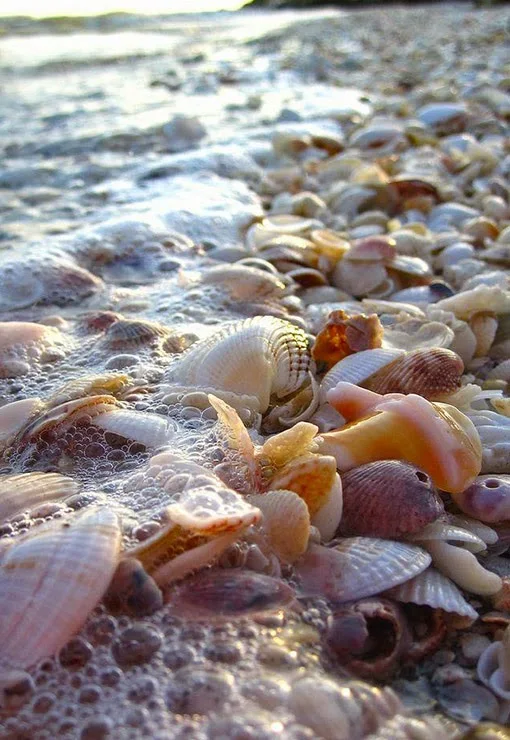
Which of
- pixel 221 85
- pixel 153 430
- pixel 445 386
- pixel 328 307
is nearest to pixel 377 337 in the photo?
pixel 445 386

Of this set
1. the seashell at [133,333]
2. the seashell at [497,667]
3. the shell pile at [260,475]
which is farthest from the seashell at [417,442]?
the seashell at [133,333]

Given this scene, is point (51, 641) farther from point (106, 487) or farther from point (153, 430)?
point (153, 430)

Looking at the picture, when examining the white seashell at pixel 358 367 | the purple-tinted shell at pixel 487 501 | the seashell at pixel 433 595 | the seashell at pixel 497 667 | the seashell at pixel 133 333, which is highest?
the white seashell at pixel 358 367

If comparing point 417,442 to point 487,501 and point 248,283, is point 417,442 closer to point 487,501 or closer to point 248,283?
point 487,501

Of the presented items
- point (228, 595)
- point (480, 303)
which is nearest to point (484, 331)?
point (480, 303)

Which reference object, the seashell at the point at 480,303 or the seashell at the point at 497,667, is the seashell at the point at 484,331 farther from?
the seashell at the point at 497,667

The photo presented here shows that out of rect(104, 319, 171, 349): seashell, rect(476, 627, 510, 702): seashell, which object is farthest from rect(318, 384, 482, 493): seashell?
rect(104, 319, 171, 349): seashell

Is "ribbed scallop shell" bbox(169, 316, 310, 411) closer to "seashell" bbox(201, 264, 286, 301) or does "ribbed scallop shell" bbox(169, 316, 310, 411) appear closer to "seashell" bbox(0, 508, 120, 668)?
"seashell" bbox(201, 264, 286, 301)

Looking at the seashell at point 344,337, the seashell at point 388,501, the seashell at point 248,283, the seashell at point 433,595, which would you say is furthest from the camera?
the seashell at point 248,283
